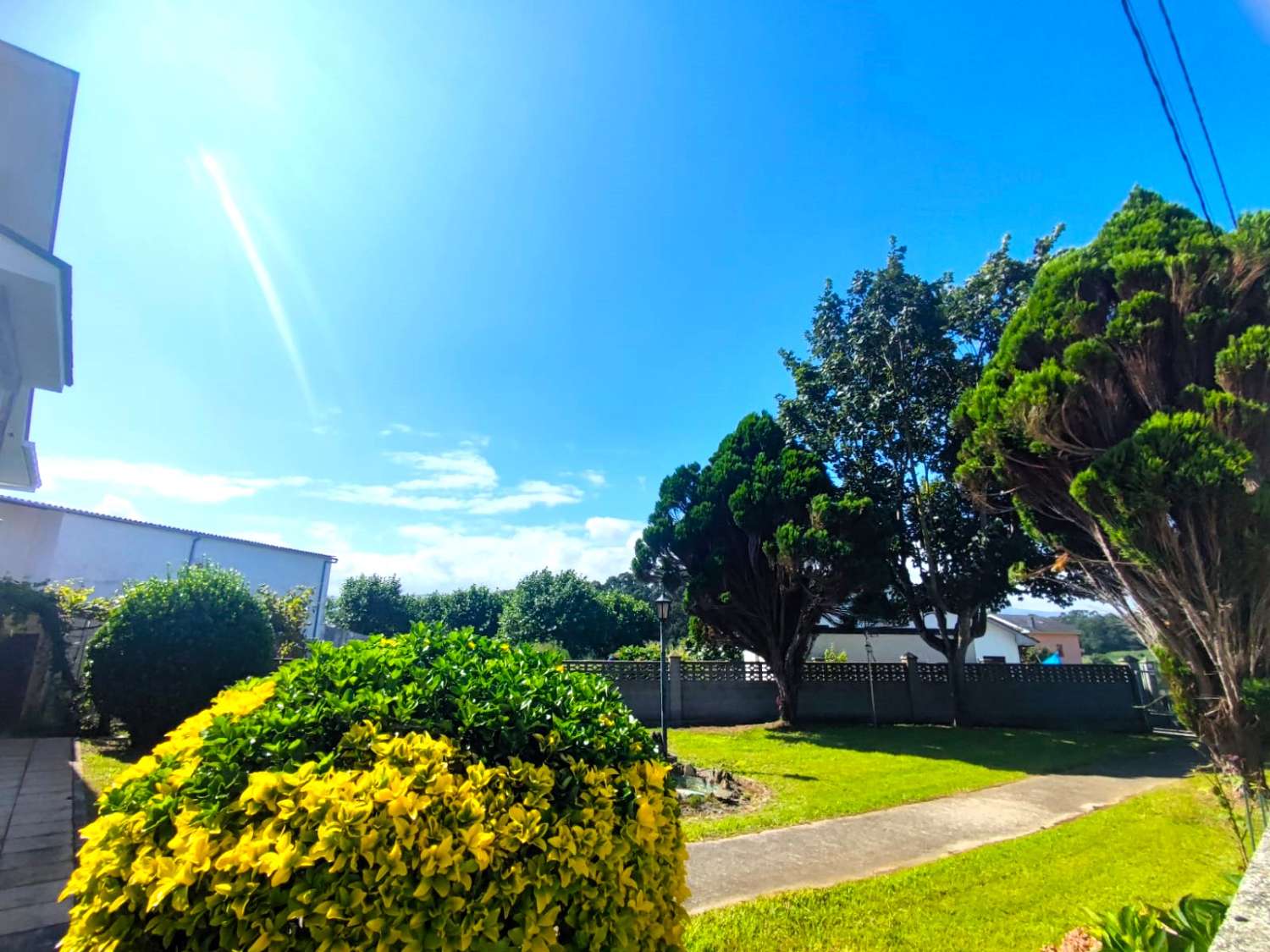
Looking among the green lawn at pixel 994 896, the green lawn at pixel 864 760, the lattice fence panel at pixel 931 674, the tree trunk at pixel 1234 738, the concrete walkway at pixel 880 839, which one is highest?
the lattice fence panel at pixel 931 674

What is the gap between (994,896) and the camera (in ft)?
13.5

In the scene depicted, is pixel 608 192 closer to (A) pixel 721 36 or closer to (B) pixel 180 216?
(A) pixel 721 36

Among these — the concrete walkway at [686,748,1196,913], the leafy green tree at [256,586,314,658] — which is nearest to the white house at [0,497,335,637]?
the leafy green tree at [256,586,314,658]

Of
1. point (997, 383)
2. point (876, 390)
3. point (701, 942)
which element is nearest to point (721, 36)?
point (997, 383)

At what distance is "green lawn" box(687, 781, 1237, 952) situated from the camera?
11.3 ft

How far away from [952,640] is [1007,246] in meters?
10.8

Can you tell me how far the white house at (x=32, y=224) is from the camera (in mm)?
4680

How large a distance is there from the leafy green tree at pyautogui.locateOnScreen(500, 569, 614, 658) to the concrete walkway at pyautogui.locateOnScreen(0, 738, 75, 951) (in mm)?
23868

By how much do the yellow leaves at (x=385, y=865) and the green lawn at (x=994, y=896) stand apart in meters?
2.09

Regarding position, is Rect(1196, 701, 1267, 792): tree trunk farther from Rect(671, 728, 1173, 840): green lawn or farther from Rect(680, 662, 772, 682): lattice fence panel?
Rect(680, 662, 772, 682): lattice fence panel

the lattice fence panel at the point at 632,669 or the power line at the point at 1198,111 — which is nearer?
the power line at the point at 1198,111

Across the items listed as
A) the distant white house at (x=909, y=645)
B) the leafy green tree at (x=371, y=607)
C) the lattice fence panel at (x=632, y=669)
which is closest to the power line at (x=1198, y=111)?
the lattice fence panel at (x=632, y=669)

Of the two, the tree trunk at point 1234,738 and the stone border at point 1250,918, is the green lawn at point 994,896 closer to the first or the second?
the tree trunk at point 1234,738

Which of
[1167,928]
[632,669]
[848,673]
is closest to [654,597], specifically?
[632,669]
